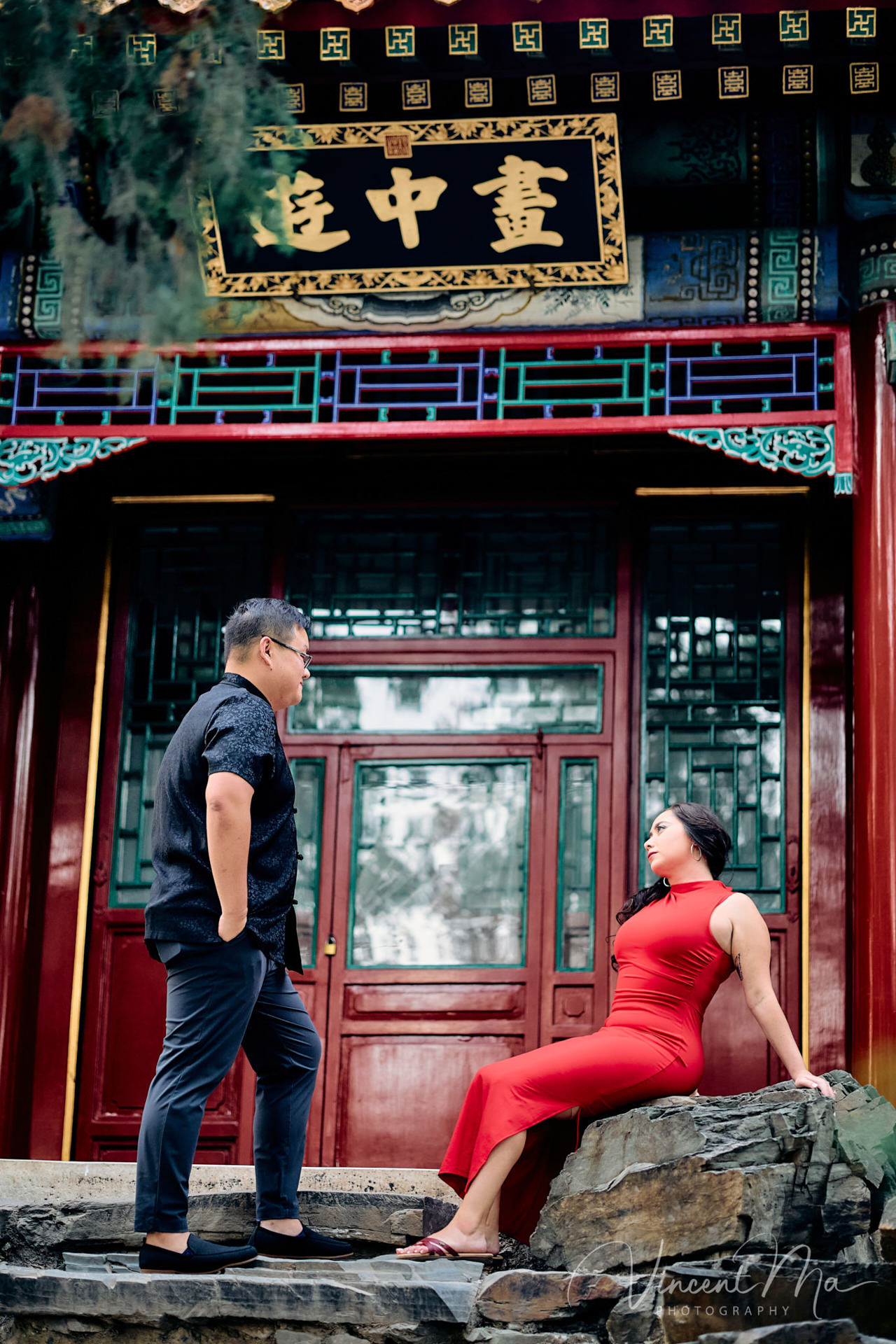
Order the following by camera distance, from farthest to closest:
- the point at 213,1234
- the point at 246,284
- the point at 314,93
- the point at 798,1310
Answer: the point at 246,284 < the point at 314,93 < the point at 213,1234 < the point at 798,1310

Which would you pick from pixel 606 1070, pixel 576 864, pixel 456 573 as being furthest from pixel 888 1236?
pixel 456 573

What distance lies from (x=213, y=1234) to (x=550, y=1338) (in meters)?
1.25

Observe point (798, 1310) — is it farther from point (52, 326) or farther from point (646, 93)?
point (52, 326)

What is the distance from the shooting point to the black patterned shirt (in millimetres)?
3758

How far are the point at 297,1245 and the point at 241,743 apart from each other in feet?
4.21

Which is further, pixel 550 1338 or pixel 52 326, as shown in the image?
pixel 52 326

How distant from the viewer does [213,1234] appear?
4363 millimetres

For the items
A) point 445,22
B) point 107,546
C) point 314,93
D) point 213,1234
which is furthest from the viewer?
point 107,546

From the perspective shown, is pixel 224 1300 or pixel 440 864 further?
pixel 440 864

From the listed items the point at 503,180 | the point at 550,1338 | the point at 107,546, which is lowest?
the point at 550,1338

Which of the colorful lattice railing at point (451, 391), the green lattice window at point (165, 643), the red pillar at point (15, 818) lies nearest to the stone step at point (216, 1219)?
the red pillar at point (15, 818)

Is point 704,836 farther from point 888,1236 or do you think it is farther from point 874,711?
point 888,1236

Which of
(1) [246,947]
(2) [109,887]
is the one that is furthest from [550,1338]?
(2) [109,887]

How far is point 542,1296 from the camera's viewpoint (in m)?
3.58
